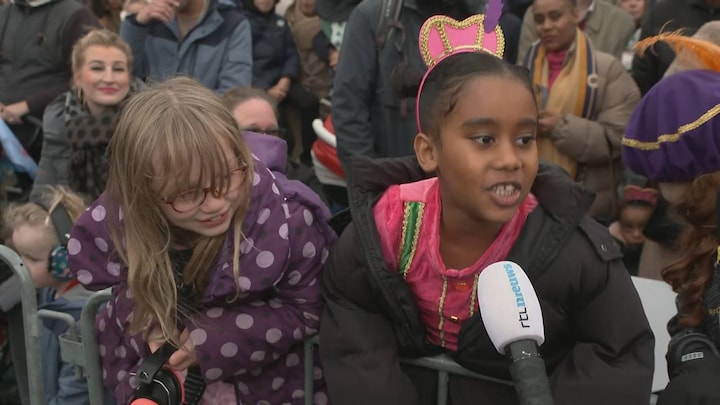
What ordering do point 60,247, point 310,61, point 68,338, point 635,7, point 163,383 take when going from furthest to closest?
point 310,61
point 635,7
point 60,247
point 68,338
point 163,383

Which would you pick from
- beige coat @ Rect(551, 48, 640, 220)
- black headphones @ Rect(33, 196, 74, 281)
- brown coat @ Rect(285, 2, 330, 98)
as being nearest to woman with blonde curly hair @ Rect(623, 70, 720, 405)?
beige coat @ Rect(551, 48, 640, 220)

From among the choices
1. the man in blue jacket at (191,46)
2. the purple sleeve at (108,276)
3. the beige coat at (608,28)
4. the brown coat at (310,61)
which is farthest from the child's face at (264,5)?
the purple sleeve at (108,276)

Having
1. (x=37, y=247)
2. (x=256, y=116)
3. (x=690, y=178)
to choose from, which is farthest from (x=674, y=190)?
(x=37, y=247)

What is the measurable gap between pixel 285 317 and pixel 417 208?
1.52 ft

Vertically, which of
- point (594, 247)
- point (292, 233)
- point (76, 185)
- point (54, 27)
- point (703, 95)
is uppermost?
point (703, 95)

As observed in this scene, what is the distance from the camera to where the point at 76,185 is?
13.2 ft

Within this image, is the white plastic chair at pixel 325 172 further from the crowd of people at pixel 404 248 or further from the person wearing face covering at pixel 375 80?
the crowd of people at pixel 404 248

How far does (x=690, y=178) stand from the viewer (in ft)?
8.09

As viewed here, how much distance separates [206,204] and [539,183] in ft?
2.75

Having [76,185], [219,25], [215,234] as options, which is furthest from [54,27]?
[215,234]

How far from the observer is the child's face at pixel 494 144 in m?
1.91

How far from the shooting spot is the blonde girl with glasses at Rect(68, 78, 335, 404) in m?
2.16

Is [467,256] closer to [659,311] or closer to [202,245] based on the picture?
[202,245]

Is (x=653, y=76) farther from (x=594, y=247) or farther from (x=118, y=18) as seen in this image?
(x=118, y=18)
